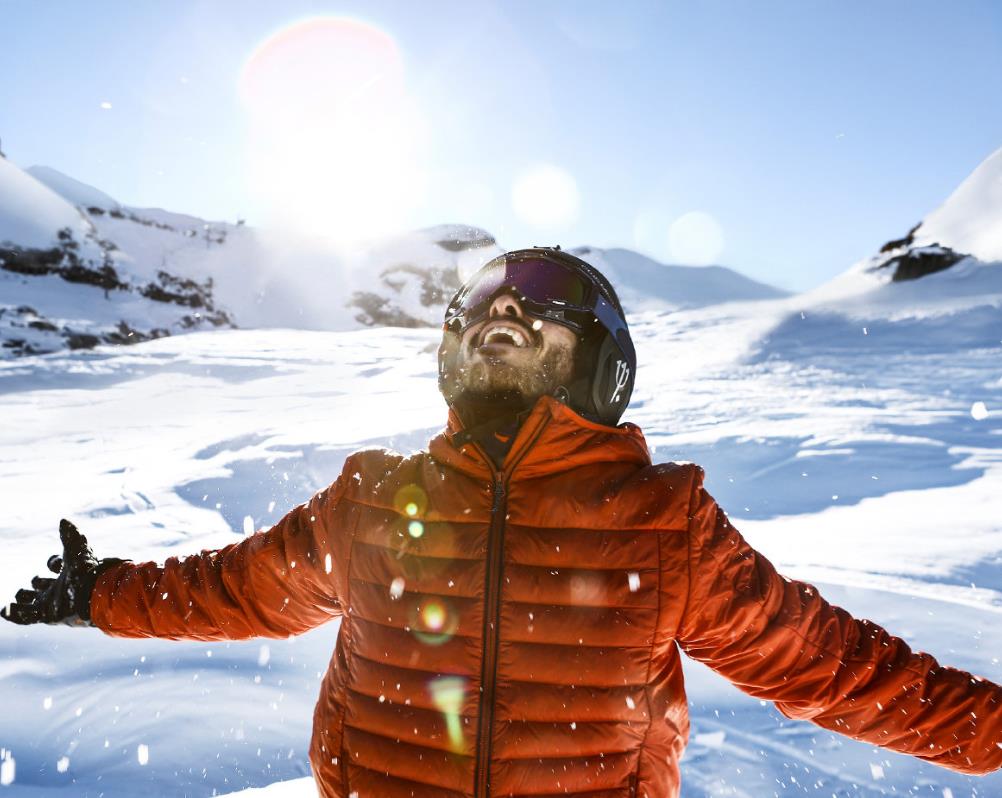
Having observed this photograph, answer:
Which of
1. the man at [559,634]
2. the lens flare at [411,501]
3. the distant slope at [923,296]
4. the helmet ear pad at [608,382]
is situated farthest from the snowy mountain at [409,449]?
the helmet ear pad at [608,382]

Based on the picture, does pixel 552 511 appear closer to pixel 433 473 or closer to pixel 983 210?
pixel 433 473

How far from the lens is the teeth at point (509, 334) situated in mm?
1735

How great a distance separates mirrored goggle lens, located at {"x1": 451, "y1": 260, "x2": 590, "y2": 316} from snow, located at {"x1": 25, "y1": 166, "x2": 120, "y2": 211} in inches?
2236

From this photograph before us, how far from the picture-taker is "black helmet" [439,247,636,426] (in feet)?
6.05

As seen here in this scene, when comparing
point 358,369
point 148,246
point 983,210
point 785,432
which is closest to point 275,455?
point 785,432

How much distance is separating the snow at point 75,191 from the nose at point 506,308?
56971 millimetres

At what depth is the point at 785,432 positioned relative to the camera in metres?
7.64

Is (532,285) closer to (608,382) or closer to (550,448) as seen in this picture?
(608,382)

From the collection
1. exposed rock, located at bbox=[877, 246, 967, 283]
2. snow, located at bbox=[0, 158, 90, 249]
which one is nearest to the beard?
exposed rock, located at bbox=[877, 246, 967, 283]

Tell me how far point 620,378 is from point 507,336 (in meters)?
0.40

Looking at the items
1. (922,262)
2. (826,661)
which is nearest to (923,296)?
(922,262)

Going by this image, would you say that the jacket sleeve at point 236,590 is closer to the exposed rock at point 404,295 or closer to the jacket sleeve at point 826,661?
the jacket sleeve at point 826,661

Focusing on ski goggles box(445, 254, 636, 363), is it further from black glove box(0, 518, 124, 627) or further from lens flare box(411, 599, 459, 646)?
black glove box(0, 518, 124, 627)

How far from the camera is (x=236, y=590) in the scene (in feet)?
5.42
